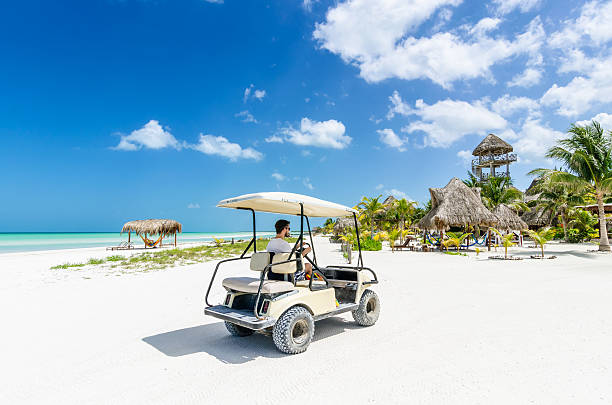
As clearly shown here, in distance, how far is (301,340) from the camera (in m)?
3.91

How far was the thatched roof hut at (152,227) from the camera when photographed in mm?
28219

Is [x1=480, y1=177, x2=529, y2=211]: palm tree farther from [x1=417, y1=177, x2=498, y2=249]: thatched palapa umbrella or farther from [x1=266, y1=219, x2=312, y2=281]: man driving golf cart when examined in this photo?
[x1=266, y1=219, x2=312, y2=281]: man driving golf cart

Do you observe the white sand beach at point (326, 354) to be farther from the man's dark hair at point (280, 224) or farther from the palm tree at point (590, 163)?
the palm tree at point (590, 163)

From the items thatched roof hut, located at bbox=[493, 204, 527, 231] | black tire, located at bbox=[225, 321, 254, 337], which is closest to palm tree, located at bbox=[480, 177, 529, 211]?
thatched roof hut, located at bbox=[493, 204, 527, 231]

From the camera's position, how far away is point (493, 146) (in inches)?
1906

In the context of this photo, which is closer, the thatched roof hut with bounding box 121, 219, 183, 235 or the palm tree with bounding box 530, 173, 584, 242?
the palm tree with bounding box 530, 173, 584, 242

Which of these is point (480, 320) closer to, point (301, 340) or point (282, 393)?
point (301, 340)

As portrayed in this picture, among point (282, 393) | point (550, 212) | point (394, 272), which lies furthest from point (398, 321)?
point (550, 212)

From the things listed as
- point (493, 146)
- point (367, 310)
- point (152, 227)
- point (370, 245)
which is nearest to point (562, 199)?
point (370, 245)

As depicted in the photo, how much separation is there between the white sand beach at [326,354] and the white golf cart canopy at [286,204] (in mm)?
1683

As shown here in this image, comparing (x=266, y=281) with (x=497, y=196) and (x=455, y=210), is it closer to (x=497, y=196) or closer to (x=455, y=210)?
(x=455, y=210)

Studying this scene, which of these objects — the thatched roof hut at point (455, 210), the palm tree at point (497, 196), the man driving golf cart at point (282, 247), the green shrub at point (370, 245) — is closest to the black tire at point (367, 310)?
the man driving golf cart at point (282, 247)

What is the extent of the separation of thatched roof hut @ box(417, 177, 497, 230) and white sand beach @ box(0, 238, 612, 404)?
46.8 feet

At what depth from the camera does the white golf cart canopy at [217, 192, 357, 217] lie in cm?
414
